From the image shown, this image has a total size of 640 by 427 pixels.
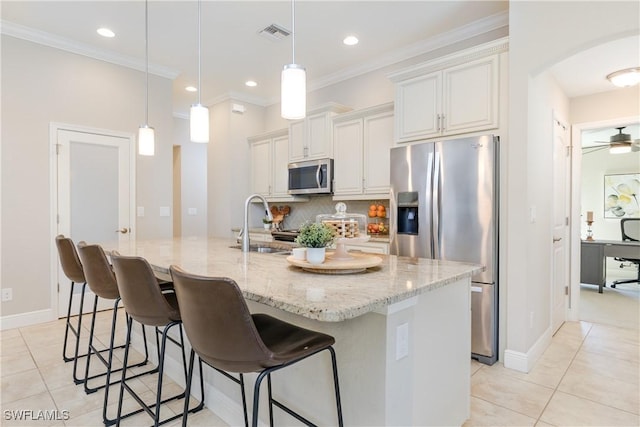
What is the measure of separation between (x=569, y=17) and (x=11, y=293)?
17.4 feet

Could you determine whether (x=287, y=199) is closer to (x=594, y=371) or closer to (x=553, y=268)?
(x=553, y=268)

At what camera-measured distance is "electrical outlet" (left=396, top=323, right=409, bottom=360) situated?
1309 millimetres

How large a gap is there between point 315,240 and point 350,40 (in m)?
2.93

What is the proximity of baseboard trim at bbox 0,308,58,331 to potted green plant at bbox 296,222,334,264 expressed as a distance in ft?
11.7

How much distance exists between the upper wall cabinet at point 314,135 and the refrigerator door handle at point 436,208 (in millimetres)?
1666

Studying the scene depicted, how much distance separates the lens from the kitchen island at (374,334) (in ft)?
3.96

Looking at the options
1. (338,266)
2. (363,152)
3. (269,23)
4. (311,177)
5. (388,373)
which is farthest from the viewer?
(311,177)

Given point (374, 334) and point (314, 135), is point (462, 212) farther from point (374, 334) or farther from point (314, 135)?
point (314, 135)

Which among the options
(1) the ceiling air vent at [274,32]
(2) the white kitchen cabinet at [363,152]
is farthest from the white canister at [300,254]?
(1) the ceiling air vent at [274,32]

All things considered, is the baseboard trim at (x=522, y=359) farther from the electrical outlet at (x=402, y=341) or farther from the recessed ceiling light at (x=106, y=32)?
the recessed ceiling light at (x=106, y=32)

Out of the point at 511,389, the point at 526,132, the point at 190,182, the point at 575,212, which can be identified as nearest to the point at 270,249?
the point at 511,389

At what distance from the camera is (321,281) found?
1397 millimetres

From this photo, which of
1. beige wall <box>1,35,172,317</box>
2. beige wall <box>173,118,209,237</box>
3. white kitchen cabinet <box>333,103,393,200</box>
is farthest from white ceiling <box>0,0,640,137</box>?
beige wall <box>173,118,209,237</box>

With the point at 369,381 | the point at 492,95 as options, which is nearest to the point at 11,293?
the point at 369,381
